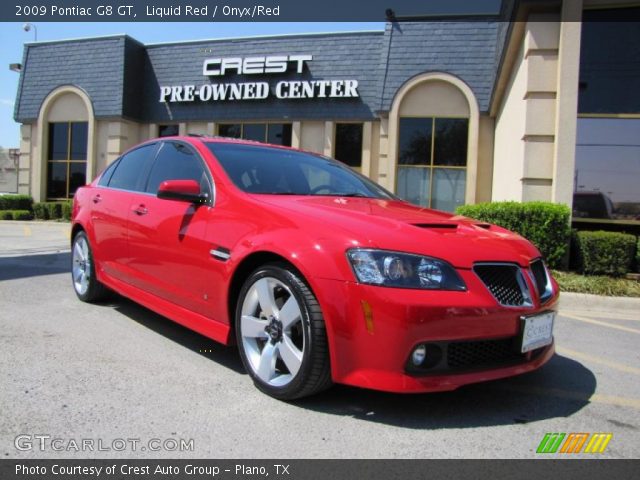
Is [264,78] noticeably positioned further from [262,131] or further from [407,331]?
[407,331]

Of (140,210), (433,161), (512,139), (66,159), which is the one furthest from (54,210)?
(140,210)

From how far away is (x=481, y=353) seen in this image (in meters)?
2.68

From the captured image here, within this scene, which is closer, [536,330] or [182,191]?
[536,330]

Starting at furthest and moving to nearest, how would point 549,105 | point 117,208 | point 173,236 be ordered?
point 549,105, point 117,208, point 173,236

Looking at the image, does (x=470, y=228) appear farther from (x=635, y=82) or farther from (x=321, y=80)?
(x=321, y=80)

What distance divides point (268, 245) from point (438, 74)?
43.2 feet

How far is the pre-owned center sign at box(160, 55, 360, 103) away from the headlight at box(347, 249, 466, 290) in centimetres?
1371

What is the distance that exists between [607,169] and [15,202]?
729 inches

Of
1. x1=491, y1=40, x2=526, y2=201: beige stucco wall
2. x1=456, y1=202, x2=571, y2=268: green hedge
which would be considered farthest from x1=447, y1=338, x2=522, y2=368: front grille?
x1=491, y1=40, x2=526, y2=201: beige stucco wall

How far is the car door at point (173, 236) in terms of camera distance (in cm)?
341

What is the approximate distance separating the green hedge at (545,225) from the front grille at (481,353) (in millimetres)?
4955

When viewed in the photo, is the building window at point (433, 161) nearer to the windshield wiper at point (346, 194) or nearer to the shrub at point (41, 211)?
the windshield wiper at point (346, 194)

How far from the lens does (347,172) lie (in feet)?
14.6
